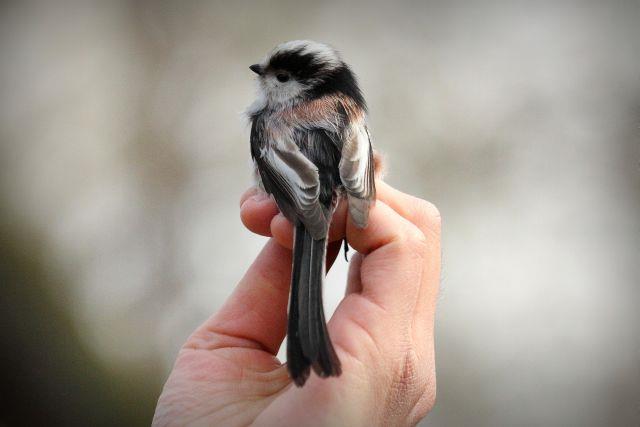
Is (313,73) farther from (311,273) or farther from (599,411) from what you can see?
(599,411)

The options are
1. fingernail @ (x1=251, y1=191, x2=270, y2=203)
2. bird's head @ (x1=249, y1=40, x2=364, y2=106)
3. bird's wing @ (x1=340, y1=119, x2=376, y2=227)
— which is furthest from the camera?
bird's head @ (x1=249, y1=40, x2=364, y2=106)

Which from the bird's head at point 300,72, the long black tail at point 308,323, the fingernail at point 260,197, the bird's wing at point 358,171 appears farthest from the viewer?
the bird's head at point 300,72

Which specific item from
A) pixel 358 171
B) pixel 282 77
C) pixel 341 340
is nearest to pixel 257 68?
pixel 282 77

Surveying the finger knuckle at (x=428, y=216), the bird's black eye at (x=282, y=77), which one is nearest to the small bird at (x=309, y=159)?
the bird's black eye at (x=282, y=77)

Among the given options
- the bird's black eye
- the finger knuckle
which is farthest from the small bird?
the finger knuckle

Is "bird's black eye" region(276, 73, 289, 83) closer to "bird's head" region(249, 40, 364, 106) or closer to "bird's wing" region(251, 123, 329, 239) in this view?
"bird's head" region(249, 40, 364, 106)

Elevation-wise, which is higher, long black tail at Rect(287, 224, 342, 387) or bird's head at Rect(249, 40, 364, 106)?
bird's head at Rect(249, 40, 364, 106)

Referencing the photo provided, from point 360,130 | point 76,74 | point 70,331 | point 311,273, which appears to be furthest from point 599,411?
point 76,74

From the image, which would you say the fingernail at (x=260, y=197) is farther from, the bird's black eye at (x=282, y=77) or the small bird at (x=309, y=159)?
the bird's black eye at (x=282, y=77)
